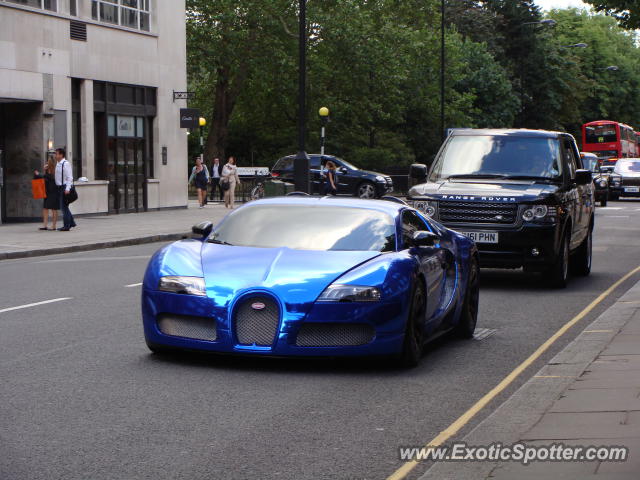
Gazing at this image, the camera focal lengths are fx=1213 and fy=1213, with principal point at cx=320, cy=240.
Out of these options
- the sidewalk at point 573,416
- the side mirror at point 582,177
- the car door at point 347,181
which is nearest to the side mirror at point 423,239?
the sidewalk at point 573,416

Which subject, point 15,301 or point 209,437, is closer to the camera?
point 209,437

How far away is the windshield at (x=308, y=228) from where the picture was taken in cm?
906

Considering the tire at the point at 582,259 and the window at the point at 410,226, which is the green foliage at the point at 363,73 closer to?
the tire at the point at 582,259

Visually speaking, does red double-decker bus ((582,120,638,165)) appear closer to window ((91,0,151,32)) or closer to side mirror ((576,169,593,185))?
window ((91,0,151,32))

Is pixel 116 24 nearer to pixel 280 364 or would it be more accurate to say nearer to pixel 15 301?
pixel 15 301

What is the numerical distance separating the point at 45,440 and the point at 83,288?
8.40 metres

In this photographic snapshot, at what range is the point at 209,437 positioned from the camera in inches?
248

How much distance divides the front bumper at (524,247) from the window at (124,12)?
21529 millimetres

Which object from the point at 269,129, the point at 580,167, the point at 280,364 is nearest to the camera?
the point at 280,364

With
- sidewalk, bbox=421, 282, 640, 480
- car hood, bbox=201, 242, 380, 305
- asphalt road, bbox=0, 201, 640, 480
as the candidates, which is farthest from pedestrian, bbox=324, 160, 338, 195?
car hood, bbox=201, 242, 380, 305

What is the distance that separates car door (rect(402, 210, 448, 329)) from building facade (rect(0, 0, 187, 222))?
21.0 meters

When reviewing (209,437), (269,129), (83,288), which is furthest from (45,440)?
(269,129)

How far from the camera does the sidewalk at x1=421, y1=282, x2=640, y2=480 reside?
17.2 ft

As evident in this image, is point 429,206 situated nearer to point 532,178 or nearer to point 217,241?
point 532,178
